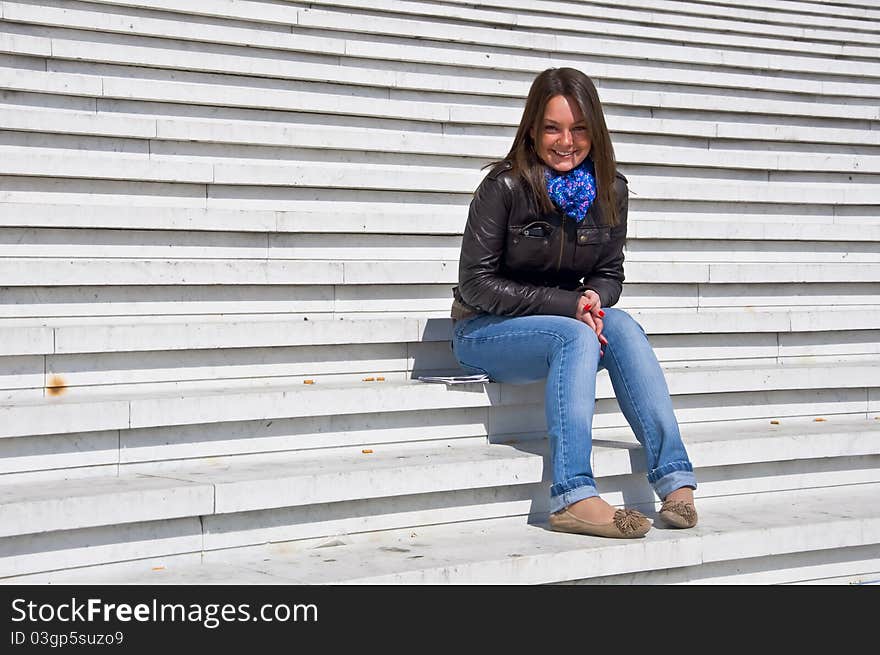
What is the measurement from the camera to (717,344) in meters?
4.64

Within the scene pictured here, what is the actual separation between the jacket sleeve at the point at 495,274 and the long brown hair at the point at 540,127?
84mm

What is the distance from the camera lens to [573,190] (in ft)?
12.6

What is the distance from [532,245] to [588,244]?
7.2 inches

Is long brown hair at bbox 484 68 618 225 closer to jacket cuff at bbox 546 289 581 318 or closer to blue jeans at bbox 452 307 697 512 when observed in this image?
jacket cuff at bbox 546 289 581 318

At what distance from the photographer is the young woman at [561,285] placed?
3.61 metres

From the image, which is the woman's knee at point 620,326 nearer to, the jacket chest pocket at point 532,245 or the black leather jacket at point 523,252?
the black leather jacket at point 523,252

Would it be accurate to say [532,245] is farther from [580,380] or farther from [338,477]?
[338,477]

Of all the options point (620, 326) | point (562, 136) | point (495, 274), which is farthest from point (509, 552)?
point (562, 136)

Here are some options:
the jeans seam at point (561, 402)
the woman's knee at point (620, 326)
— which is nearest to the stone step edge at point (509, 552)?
the jeans seam at point (561, 402)

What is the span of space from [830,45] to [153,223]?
4.41m

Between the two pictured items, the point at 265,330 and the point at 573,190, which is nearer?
the point at 573,190

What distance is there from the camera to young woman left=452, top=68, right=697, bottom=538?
361 cm
